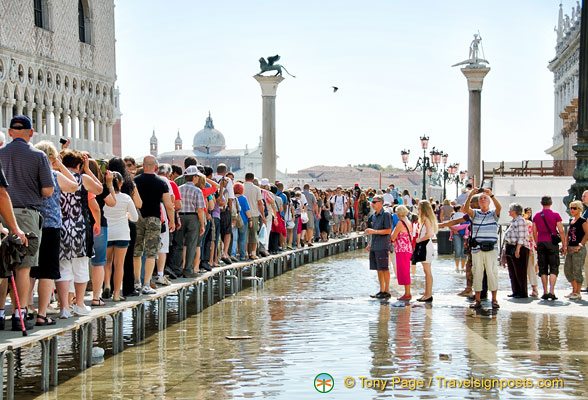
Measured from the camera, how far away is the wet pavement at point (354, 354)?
7773 millimetres

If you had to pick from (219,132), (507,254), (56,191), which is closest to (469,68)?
(507,254)

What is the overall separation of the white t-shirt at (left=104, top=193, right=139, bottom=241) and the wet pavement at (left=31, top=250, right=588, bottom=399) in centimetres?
116

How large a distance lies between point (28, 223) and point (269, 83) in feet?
83.1

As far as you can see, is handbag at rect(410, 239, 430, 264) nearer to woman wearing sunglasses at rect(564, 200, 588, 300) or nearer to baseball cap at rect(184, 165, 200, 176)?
woman wearing sunglasses at rect(564, 200, 588, 300)

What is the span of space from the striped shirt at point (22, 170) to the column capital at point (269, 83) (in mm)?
→ 25033

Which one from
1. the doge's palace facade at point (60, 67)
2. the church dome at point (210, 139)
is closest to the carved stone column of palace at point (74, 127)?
the doge's palace facade at point (60, 67)

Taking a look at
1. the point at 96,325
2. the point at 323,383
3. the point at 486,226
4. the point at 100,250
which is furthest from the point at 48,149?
the point at 486,226

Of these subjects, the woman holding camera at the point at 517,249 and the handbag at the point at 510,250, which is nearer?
the woman holding camera at the point at 517,249

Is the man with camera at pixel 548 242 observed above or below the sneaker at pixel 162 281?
above

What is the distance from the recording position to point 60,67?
51.2m

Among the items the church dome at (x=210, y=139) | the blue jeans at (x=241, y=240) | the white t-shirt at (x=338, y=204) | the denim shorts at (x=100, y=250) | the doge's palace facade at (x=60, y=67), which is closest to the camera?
the denim shorts at (x=100, y=250)

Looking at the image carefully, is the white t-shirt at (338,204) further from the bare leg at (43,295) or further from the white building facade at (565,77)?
the white building facade at (565,77)

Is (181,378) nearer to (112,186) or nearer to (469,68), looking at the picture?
(112,186)

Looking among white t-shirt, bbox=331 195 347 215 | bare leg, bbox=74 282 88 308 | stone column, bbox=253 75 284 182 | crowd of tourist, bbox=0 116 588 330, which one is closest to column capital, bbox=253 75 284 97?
stone column, bbox=253 75 284 182
